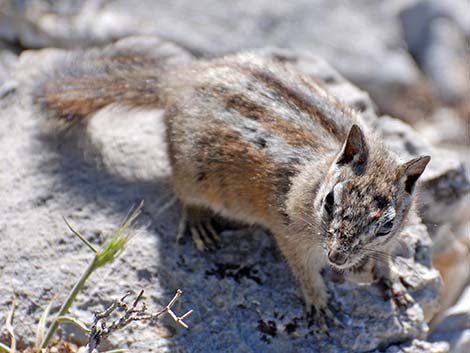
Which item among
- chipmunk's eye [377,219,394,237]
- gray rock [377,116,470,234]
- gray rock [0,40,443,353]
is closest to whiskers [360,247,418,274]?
gray rock [0,40,443,353]

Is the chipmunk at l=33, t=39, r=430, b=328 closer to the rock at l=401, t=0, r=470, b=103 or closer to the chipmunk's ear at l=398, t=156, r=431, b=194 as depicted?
the chipmunk's ear at l=398, t=156, r=431, b=194

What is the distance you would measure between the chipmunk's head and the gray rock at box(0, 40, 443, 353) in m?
0.66

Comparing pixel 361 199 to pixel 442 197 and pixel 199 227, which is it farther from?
pixel 442 197

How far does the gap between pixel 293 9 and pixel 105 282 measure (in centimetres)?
446

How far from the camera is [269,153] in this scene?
4.91 m

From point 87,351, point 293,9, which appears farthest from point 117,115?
point 293,9

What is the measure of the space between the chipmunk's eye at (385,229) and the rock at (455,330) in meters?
1.68

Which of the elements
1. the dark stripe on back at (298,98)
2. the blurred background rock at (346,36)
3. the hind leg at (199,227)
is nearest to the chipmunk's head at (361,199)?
the dark stripe on back at (298,98)

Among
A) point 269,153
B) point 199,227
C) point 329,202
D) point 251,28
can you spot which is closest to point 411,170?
point 329,202

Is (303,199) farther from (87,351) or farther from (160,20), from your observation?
(160,20)

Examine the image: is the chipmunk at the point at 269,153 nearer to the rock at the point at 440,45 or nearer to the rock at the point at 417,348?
the rock at the point at 417,348

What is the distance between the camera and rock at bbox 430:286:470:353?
5551mm

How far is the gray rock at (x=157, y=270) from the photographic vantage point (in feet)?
15.4

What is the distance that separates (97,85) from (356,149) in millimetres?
2173
